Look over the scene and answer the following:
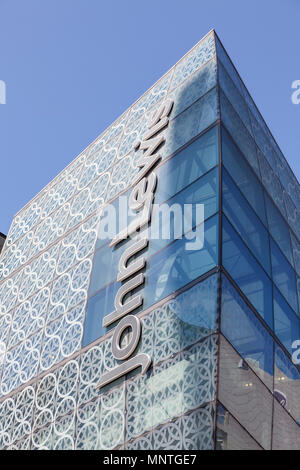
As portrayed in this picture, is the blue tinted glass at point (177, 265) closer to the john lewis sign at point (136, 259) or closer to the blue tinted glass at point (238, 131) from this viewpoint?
the john lewis sign at point (136, 259)

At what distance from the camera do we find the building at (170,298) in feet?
44.3

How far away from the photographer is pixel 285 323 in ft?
54.0

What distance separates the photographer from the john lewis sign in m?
15.0

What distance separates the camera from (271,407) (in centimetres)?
1441

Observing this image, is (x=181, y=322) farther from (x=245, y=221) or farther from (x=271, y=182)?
(x=271, y=182)

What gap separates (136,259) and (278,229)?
4.46 meters

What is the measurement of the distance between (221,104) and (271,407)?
8152 mm

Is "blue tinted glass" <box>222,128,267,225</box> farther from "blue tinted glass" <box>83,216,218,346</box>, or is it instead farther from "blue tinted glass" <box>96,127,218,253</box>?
"blue tinted glass" <box>83,216,218,346</box>

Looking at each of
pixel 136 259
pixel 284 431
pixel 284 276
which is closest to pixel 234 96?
pixel 284 276

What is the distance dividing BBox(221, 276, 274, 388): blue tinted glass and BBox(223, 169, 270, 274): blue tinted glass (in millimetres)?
1976

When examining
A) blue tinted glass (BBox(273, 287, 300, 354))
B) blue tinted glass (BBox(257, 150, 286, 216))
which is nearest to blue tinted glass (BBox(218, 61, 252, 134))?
blue tinted glass (BBox(257, 150, 286, 216))

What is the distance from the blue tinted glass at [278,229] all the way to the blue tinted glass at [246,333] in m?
3.76
